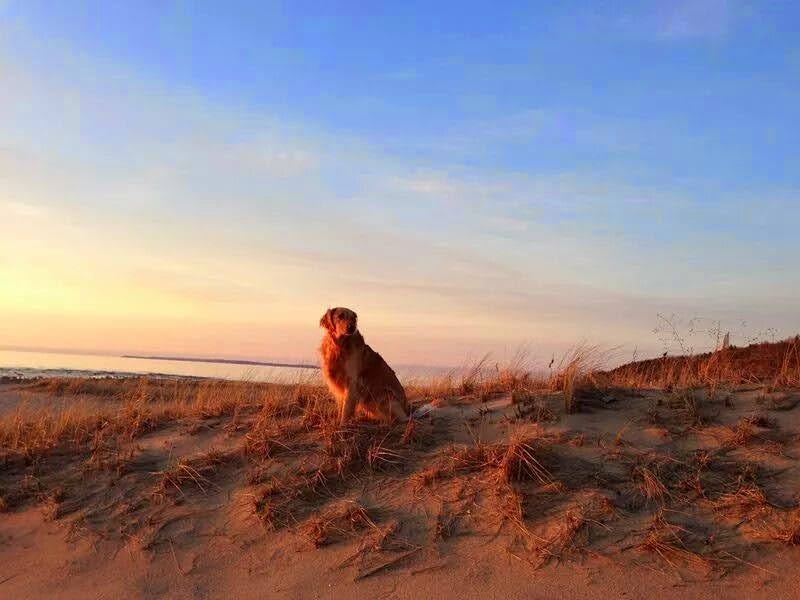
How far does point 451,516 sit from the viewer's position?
5.79 m

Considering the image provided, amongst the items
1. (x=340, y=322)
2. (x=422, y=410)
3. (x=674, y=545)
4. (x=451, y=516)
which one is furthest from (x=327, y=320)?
(x=674, y=545)

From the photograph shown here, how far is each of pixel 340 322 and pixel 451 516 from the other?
2.32m

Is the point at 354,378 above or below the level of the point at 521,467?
above

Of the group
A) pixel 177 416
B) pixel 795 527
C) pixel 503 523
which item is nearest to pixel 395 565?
pixel 503 523

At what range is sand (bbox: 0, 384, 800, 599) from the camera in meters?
5.02

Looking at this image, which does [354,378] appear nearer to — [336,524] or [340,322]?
[340,322]

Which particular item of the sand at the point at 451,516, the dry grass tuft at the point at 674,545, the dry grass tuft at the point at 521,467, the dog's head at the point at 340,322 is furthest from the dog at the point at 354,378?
the dry grass tuft at the point at 674,545

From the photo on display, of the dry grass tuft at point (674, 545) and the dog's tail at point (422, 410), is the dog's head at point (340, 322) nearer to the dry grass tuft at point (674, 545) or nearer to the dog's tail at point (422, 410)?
the dog's tail at point (422, 410)

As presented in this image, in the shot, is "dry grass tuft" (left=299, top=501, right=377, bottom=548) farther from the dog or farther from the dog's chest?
the dog's chest

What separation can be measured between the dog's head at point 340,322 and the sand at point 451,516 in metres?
1.07

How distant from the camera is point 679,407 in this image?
7.22m

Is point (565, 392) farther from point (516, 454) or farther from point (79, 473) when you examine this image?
point (79, 473)

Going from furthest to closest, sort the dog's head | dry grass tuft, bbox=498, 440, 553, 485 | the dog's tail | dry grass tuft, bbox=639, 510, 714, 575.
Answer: the dog's tail, the dog's head, dry grass tuft, bbox=498, 440, 553, 485, dry grass tuft, bbox=639, 510, 714, 575

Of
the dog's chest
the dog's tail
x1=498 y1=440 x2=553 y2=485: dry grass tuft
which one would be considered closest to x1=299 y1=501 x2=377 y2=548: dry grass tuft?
x1=498 y1=440 x2=553 y2=485: dry grass tuft
